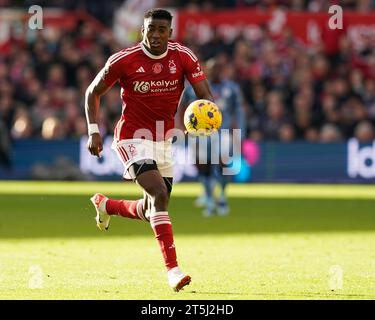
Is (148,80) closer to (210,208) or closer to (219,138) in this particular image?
(210,208)

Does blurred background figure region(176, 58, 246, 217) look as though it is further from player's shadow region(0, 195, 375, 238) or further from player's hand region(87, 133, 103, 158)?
player's hand region(87, 133, 103, 158)

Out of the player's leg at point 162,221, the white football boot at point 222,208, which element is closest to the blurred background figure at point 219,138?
the white football boot at point 222,208

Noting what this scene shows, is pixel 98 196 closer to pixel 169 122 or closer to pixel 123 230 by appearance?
pixel 169 122

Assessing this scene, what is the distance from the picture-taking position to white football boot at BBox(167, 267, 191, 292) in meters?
8.96

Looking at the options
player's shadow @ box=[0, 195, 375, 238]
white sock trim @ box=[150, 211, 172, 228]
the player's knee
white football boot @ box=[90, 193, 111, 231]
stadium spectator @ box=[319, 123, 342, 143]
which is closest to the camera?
white sock trim @ box=[150, 211, 172, 228]

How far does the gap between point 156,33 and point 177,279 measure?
2.24 meters

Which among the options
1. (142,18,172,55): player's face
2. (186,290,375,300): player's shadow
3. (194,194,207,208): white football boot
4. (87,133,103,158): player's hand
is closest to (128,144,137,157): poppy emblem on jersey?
(87,133,103,158): player's hand

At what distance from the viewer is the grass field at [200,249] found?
9.30 metres

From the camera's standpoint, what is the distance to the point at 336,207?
18.7 m

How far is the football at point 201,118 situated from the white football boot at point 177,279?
1368 millimetres

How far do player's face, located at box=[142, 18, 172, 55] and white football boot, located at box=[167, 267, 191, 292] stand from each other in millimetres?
2057

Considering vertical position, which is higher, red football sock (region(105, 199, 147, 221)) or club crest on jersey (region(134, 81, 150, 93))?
club crest on jersey (region(134, 81, 150, 93))

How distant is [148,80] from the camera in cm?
1012

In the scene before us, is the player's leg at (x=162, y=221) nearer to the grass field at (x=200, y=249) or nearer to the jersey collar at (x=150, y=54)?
the grass field at (x=200, y=249)
